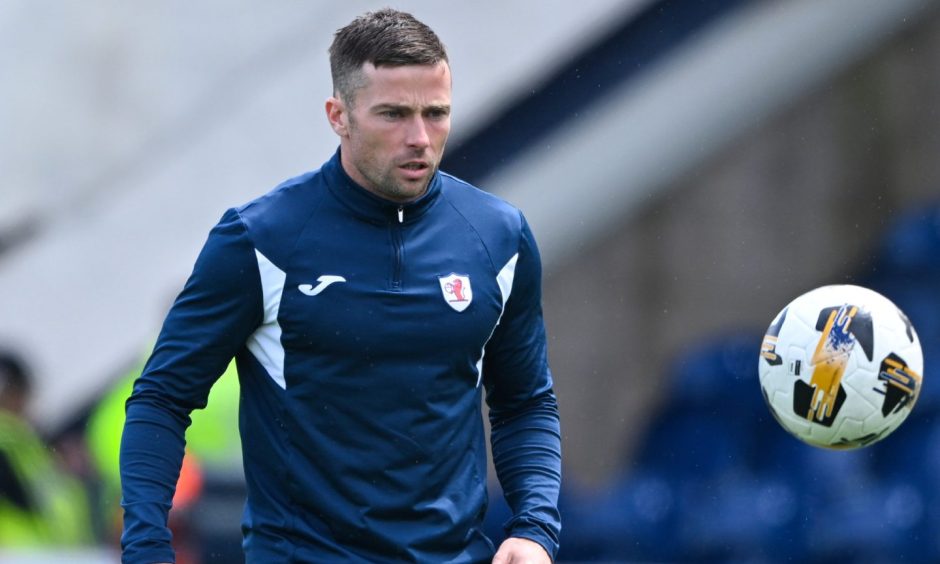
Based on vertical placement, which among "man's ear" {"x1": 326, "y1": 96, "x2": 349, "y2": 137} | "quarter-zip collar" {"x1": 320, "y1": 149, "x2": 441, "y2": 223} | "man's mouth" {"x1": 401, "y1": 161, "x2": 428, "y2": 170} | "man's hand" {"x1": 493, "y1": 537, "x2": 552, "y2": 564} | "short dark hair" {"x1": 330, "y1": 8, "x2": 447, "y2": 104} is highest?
"short dark hair" {"x1": 330, "y1": 8, "x2": 447, "y2": 104}

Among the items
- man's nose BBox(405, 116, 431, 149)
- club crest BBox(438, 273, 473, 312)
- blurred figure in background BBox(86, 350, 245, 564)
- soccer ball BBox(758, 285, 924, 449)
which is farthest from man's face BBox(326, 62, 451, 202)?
blurred figure in background BBox(86, 350, 245, 564)

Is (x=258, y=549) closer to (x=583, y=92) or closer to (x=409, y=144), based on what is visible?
(x=409, y=144)

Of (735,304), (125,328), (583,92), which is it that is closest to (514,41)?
(583,92)

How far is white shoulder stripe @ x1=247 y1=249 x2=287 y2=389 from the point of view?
2855 millimetres

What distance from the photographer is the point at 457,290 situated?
2.97 metres

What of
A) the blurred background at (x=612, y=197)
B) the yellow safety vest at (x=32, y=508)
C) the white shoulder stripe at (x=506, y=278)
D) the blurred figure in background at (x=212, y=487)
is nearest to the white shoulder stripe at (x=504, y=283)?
the white shoulder stripe at (x=506, y=278)

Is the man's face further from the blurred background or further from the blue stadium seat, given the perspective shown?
the blue stadium seat

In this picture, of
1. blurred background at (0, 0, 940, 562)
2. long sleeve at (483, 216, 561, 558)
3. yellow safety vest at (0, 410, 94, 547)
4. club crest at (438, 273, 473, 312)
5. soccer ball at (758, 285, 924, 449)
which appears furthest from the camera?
blurred background at (0, 0, 940, 562)

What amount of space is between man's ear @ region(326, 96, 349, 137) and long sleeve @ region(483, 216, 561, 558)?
428mm

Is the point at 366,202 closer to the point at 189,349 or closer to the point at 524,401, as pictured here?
the point at 189,349

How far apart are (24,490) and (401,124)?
17.0ft

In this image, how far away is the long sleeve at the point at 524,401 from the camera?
307 cm

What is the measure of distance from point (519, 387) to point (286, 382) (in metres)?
0.52

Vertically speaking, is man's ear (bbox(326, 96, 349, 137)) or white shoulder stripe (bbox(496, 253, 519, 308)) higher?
man's ear (bbox(326, 96, 349, 137))
